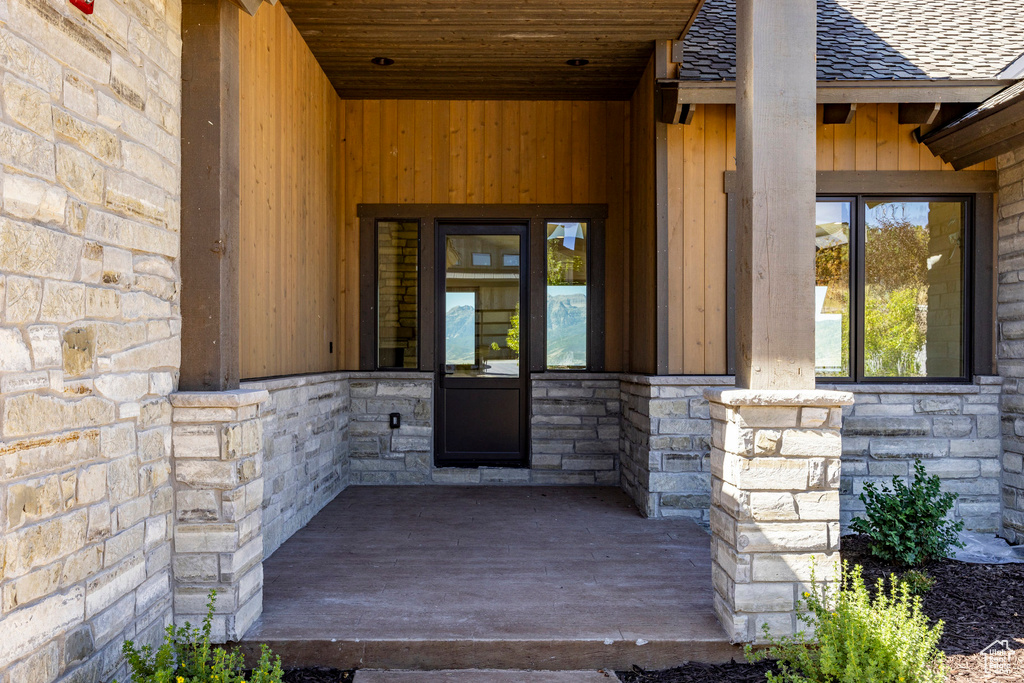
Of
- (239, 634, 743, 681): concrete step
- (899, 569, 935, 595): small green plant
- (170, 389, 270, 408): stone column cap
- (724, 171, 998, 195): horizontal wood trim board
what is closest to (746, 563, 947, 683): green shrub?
(239, 634, 743, 681): concrete step

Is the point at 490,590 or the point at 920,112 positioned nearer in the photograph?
the point at 490,590

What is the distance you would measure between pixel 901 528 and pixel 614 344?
2.86 meters

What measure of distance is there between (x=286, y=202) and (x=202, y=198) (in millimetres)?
1832

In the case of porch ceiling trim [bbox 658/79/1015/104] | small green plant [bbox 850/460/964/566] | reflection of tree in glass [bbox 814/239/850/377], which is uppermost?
porch ceiling trim [bbox 658/79/1015/104]

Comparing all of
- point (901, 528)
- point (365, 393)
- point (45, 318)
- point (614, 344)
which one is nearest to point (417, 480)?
point (365, 393)

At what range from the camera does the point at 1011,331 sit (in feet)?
16.7

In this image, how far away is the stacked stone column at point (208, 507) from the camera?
284cm

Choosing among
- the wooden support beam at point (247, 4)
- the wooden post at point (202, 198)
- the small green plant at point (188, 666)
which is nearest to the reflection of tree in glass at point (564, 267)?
the wooden support beam at point (247, 4)

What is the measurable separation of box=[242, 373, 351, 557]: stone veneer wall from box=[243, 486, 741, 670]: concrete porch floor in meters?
0.17

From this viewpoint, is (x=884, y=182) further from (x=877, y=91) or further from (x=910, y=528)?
(x=910, y=528)

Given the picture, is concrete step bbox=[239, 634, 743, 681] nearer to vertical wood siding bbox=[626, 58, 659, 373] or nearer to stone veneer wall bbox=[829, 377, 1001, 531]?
vertical wood siding bbox=[626, 58, 659, 373]

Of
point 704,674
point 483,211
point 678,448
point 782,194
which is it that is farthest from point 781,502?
point 483,211

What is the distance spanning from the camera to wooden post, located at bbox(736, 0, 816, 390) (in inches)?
119

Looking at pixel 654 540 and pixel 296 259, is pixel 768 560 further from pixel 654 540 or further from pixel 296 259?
pixel 296 259
